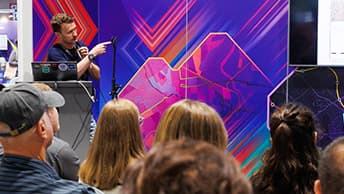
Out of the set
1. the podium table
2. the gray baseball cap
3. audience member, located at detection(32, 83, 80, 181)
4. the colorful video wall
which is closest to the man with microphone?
the podium table

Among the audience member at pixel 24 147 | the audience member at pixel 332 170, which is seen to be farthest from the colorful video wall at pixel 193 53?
the audience member at pixel 332 170

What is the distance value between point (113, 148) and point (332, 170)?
4.23ft

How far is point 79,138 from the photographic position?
421 cm

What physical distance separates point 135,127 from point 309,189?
2.85 ft

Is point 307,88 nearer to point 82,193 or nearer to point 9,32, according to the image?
point 9,32

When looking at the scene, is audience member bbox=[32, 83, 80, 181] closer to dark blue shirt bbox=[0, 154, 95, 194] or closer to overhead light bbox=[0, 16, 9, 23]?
dark blue shirt bbox=[0, 154, 95, 194]

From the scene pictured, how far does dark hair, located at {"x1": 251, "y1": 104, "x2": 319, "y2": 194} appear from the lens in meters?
2.26

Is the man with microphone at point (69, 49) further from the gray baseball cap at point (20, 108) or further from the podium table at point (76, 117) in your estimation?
the gray baseball cap at point (20, 108)

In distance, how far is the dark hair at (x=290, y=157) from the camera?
2.26 meters

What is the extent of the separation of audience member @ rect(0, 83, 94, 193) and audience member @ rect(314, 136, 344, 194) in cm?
76

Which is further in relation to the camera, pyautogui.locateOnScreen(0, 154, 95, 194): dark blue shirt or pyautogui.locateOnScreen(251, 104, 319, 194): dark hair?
pyautogui.locateOnScreen(251, 104, 319, 194): dark hair

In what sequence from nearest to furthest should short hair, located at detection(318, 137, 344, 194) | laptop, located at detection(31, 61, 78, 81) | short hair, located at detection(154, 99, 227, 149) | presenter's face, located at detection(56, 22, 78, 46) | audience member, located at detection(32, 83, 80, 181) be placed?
short hair, located at detection(318, 137, 344, 194), short hair, located at detection(154, 99, 227, 149), audience member, located at detection(32, 83, 80, 181), laptop, located at detection(31, 61, 78, 81), presenter's face, located at detection(56, 22, 78, 46)

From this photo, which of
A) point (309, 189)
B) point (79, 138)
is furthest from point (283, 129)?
point (79, 138)

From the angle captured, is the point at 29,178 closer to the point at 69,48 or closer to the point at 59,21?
the point at 69,48
